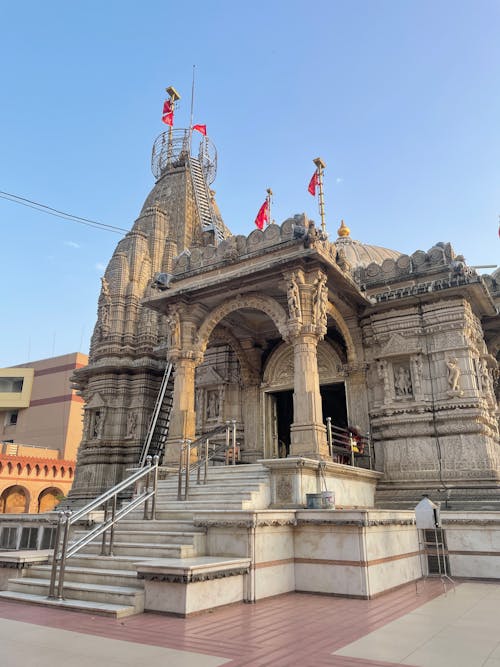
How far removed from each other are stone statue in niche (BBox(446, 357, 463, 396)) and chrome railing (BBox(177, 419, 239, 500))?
17.0 ft

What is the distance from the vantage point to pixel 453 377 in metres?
12.4

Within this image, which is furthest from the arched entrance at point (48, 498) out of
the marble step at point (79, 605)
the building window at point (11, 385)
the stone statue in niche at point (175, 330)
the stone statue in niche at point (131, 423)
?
the marble step at point (79, 605)

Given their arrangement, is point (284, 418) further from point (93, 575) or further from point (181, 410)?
point (93, 575)

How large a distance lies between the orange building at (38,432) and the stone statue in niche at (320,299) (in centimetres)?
3025

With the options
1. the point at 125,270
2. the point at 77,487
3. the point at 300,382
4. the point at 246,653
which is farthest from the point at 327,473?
the point at 125,270

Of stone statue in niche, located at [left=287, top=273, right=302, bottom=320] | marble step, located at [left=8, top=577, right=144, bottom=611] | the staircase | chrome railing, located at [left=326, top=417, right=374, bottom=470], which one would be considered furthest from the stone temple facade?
marble step, located at [left=8, top=577, right=144, bottom=611]

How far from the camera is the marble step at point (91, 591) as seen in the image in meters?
6.25

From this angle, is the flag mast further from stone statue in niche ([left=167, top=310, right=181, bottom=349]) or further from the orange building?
the orange building

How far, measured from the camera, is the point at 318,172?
18.6 m

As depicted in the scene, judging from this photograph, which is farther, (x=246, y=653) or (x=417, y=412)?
(x=417, y=412)

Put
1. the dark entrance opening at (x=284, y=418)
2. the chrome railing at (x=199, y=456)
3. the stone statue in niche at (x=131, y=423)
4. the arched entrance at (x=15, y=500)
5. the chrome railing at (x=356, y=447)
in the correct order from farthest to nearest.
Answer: the arched entrance at (x=15, y=500)
the dark entrance opening at (x=284, y=418)
the stone statue in niche at (x=131, y=423)
the chrome railing at (x=356, y=447)
the chrome railing at (x=199, y=456)

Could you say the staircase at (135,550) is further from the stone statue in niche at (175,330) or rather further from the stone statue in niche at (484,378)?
the stone statue in niche at (484,378)

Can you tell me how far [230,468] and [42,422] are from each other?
1491 inches

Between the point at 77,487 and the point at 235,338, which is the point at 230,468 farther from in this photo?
the point at 77,487
